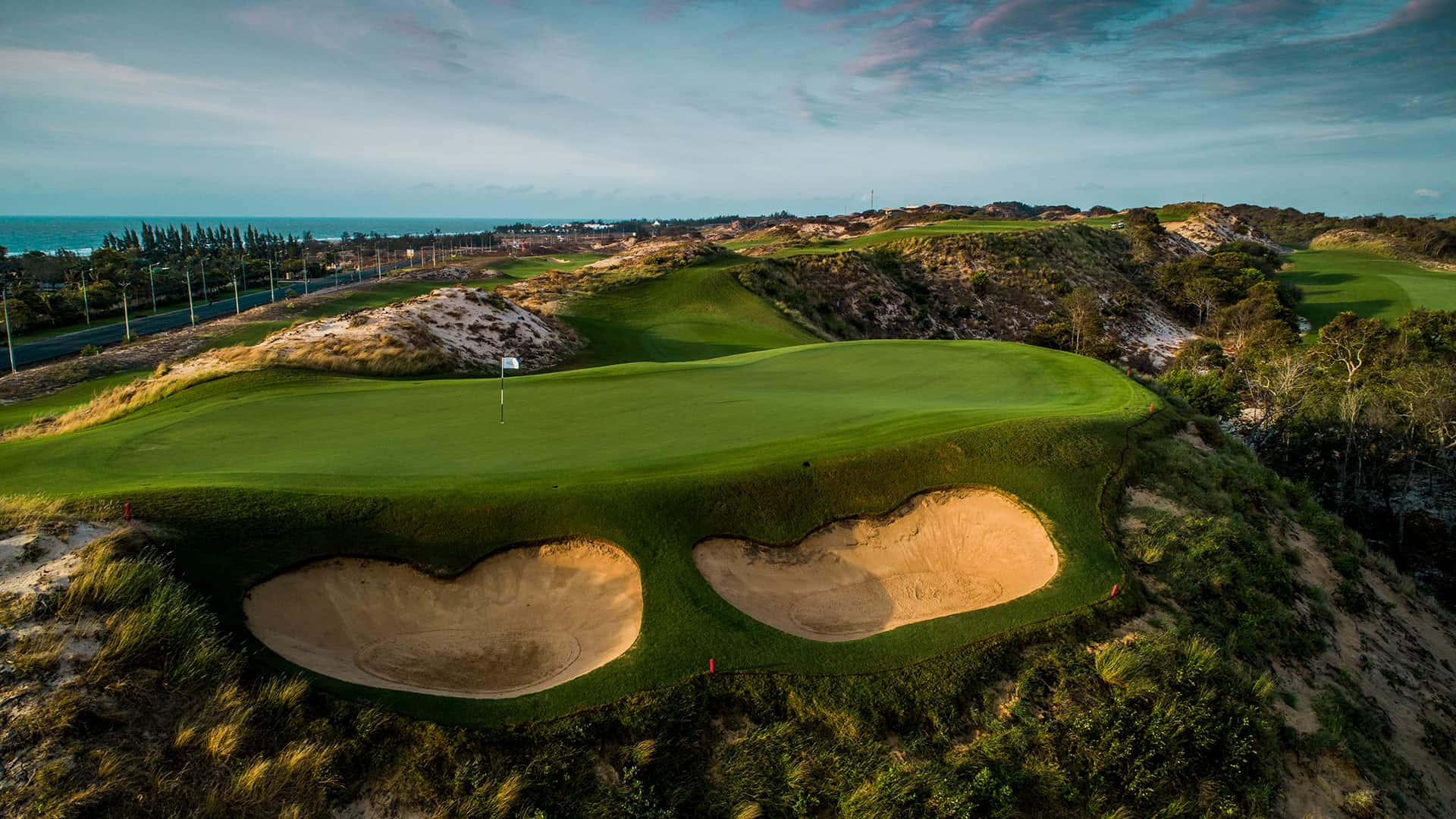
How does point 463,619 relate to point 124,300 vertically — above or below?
below

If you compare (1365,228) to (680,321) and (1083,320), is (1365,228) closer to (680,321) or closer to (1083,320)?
(1083,320)

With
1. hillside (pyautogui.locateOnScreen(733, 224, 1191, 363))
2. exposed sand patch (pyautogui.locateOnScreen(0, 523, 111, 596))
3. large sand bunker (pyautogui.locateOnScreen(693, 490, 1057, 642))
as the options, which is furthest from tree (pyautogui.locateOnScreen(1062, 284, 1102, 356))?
exposed sand patch (pyautogui.locateOnScreen(0, 523, 111, 596))

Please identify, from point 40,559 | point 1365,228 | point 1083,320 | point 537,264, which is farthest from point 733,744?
point 1365,228

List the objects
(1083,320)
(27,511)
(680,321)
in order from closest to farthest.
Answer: (27,511) < (680,321) < (1083,320)

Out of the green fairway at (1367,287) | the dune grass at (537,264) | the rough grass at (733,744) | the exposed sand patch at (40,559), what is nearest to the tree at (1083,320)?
the green fairway at (1367,287)

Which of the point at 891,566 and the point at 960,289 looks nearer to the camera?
the point at 891,566

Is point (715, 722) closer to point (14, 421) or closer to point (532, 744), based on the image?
point (532, 744)
